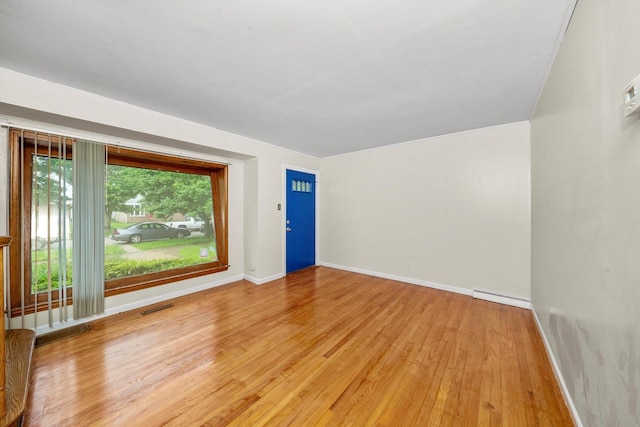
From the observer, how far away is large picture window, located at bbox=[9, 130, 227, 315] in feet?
7.40

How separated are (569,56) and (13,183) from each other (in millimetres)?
4690

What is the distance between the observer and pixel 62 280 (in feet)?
7.96

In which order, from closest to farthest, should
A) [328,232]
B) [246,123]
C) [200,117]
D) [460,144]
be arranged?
→ 1. [200,117]
2. [246,123]
3. [460,144]
4. [328,232]

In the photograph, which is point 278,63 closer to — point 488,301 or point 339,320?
point 339,320

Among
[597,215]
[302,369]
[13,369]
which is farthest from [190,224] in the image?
[597,215]

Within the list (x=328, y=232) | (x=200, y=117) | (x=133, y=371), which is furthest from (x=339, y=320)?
(x=200, y=117)

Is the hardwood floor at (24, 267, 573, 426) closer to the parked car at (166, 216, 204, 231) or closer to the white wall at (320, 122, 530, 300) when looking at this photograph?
the white wall at (320, 122, 530, 300)

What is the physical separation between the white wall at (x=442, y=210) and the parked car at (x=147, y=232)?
9.53 feet

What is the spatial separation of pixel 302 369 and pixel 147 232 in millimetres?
2895

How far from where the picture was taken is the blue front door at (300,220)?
448cm

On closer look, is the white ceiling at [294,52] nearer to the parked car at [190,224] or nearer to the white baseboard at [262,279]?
the parked car at [190,224]

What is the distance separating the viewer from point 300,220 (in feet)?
15.4

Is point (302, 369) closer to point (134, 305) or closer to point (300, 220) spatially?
point (134, 305)

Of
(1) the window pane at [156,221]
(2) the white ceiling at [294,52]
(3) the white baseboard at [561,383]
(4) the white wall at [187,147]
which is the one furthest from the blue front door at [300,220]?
(3) the white baseboard at [561,383]
